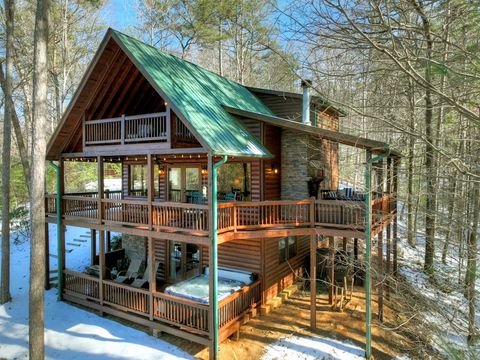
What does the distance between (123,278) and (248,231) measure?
5.84m

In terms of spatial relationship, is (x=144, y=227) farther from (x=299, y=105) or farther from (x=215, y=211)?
(x=299, y=105)

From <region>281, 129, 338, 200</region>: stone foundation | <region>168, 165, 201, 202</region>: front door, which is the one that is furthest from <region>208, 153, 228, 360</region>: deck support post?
<region>281, 129, 338, 200</region>: stone foundation

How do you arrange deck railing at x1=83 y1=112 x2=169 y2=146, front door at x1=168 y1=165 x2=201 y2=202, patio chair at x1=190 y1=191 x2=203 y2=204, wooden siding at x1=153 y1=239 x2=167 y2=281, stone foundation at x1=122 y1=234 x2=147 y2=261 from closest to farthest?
deck railing at x1=83 y1=112 x2=169 y2=146, patio chair at x1=190 y1=191 x2=203 y2=204, front door at x1=168 y1=165 x2=201 y2=202, wooden siding at x1=153 y1=239 x2=167 y2=281, stone foundation at x1=122 y1=234 x2=147 y2=261

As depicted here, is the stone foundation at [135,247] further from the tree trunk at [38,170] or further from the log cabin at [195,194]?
the tree trunk at [38,170]

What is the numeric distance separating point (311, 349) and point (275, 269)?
12.0 ft

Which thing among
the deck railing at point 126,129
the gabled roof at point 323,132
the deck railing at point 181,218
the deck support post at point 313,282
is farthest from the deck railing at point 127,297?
the gabled roof at point 323,132

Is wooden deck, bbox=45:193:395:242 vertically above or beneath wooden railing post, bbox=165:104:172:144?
beneath

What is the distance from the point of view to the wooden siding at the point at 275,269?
11.6 meters

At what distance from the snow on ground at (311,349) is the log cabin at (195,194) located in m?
1.41

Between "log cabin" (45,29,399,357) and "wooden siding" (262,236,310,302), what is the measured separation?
78 millimetres

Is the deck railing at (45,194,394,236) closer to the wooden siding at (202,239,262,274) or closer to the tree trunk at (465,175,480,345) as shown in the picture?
the wooden siding at (202,239,262,274)

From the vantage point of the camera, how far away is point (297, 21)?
13.7 feet

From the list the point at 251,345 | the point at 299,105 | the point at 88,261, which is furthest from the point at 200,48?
the point at 251,345

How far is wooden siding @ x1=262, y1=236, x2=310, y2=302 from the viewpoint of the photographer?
38.1 ft
